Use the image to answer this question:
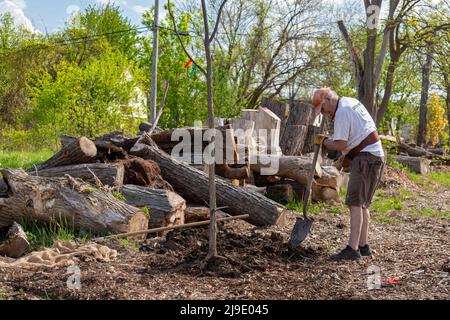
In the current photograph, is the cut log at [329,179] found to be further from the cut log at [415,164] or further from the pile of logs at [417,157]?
the cut log at [415,164]

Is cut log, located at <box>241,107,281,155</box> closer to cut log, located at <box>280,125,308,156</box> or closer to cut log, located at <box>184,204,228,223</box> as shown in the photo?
cut log, located at <box>280,125,308,156</box>

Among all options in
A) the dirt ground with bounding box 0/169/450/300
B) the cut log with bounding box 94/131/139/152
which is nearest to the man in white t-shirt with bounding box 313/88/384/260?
the dirt ground with bounding box 0/169/450/300

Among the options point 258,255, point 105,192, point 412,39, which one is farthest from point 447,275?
point 412,39

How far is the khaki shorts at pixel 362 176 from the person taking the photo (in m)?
5.58

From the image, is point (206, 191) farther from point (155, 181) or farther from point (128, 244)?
point (128, 244)

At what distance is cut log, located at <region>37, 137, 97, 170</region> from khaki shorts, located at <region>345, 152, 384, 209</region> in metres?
3.48

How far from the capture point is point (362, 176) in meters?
5.60

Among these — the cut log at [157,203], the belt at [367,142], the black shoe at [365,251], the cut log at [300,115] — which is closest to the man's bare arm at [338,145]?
the belt at [367,142]

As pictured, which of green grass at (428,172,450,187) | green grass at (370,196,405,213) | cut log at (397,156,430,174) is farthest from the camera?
cut log at (397,156,430,174)

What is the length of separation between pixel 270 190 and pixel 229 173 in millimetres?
890

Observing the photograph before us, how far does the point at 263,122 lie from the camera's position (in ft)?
34.5

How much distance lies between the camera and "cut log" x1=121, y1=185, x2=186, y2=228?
6.45 m

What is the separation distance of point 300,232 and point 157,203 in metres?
1.69
